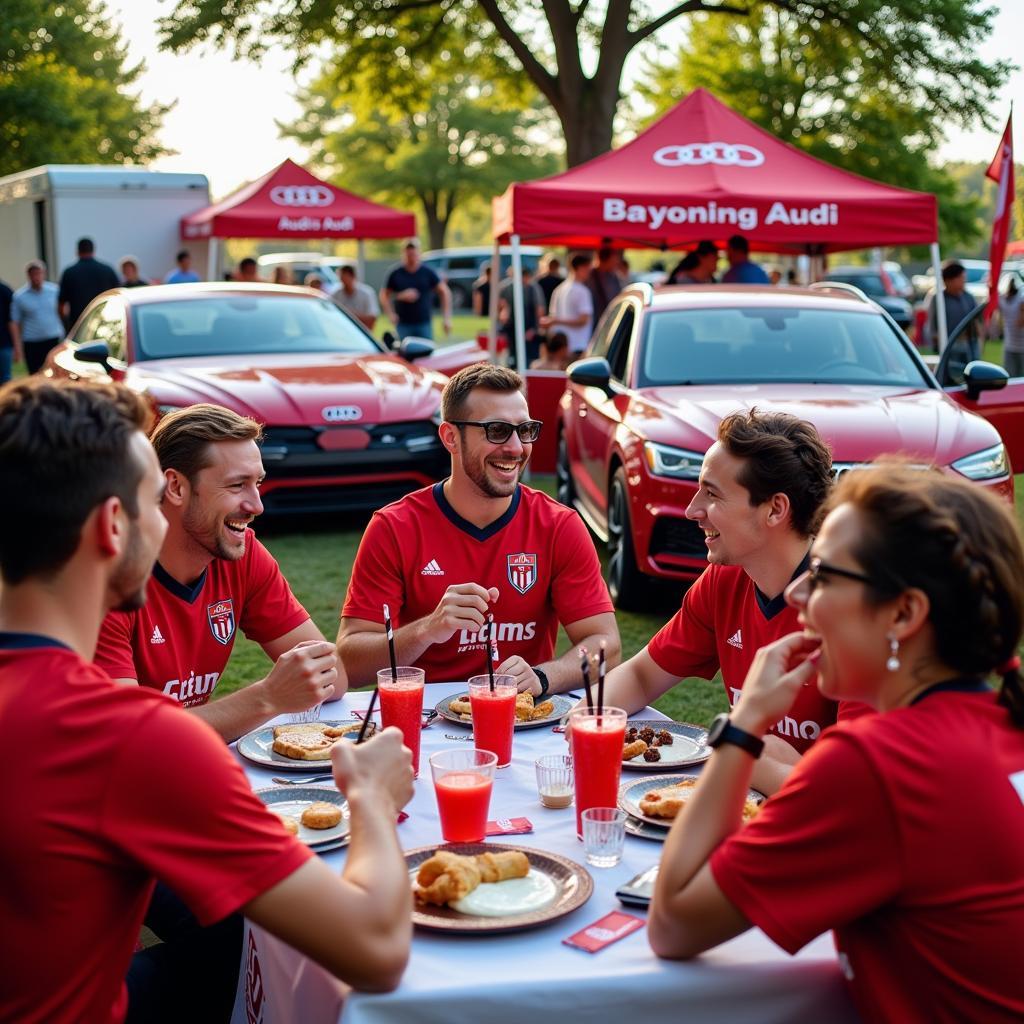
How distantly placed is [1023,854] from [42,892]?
54.8 inches

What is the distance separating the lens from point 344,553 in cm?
894

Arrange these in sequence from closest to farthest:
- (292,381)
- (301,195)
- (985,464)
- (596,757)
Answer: (596,757)
(985,464)
(292,381)
(301,195)

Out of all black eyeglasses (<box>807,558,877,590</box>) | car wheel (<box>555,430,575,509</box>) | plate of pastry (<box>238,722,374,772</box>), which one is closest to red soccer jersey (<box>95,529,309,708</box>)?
plate of pastry (<box>238,722,374,772</box>)

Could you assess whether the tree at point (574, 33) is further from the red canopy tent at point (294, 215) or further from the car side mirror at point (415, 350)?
the car side mirror at point (415, 350)

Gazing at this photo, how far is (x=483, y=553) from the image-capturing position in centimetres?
409

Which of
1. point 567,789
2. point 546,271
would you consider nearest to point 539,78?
point 546,271

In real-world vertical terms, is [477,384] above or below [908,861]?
above

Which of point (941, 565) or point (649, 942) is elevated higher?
point (941, 565)

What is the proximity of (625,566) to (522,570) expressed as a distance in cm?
314

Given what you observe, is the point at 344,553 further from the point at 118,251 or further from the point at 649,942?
the point at 118,251

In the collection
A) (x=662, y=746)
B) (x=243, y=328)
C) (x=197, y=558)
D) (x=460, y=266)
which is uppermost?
(x=460, y=266)

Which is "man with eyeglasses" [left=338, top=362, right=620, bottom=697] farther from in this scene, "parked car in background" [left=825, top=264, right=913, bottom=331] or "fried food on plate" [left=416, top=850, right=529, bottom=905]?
"parked car in background" [left=825, top=264, right=913, bottom=331]

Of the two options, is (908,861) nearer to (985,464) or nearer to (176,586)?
(176,586)

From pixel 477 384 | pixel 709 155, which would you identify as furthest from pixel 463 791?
pixel 709 155
